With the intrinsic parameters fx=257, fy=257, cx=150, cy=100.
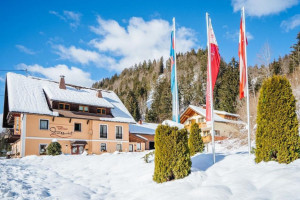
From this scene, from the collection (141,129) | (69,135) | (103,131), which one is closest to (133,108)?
(141,129)

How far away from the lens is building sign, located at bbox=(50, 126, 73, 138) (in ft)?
88.1

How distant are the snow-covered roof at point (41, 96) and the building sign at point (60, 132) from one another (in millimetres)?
1584

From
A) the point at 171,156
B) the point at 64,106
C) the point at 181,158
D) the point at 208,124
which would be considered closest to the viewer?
the point at 181,158

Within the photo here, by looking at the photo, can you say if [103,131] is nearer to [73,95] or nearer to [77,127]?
[77,127]

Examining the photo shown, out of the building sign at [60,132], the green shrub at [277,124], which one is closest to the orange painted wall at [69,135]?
the building sign at [60,132]

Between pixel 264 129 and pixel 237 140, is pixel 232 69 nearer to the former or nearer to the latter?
pixel 237 140

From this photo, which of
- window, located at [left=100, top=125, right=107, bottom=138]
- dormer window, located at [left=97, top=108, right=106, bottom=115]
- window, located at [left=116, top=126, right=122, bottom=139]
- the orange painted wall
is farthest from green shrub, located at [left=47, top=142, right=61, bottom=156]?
window, located at [left=116, top=126, right=122, bottom=139]

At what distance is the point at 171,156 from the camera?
8.92 metres

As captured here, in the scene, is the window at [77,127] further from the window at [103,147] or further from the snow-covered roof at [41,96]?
the window at [103,147]

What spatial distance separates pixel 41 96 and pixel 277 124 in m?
25.6

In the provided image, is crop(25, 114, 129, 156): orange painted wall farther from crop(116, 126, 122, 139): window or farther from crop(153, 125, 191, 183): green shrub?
crop(153, 125, 191, 183): green shrub

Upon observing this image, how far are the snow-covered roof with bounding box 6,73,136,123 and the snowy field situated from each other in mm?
14546

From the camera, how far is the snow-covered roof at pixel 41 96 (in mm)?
25562

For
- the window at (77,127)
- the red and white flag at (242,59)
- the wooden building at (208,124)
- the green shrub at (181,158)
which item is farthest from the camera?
the wooden building at (208,124)
